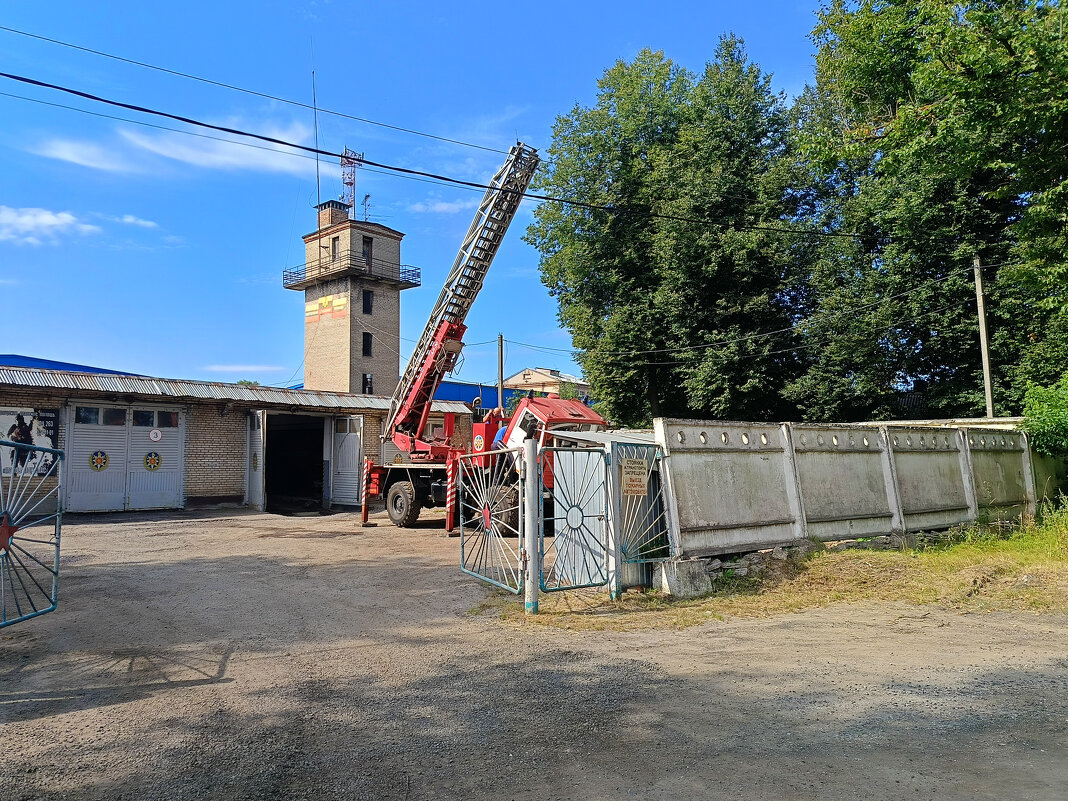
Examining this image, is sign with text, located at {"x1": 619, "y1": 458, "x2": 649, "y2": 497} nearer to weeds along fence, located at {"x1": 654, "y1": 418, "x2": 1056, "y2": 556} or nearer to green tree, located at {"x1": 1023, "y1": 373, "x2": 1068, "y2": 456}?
weeds along fence, located at {"x1": 654, "y1": 418, "x2": 1056, "y2": 556}

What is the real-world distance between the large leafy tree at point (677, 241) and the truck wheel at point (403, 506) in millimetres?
11764

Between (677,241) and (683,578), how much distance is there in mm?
18161

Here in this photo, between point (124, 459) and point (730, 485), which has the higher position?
point (124, 459)

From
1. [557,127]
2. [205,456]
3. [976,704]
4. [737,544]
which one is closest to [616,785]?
[976,704]

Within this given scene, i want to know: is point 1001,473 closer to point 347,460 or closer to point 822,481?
point 822,481

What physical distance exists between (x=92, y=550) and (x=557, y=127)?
24.2 meters

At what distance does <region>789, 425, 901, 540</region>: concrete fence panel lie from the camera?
9695mm

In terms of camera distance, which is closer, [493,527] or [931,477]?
Answer: [493,527]

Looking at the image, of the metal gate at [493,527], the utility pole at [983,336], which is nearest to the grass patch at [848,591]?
the metal gate at [493,527]

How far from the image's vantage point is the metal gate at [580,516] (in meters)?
8.02

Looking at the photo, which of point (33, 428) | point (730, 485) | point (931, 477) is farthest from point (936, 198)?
point (33, 428)

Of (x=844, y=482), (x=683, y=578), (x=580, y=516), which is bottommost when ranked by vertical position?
(x=683, y=578)

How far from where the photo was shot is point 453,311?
646 inches

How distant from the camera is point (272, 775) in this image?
3.70m
